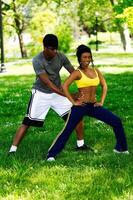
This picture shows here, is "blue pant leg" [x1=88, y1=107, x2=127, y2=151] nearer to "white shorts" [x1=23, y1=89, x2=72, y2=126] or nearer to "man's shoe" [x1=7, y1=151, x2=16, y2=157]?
"white shorts" [x1=23, y1=89, x2=72, y2=126]

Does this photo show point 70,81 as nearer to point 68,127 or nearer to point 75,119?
point 75,119

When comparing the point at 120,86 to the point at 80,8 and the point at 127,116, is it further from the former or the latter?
the point at 80,8

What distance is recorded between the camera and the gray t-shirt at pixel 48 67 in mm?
9641

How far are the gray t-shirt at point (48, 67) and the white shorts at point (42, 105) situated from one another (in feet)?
0.42

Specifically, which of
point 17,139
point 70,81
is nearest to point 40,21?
point 17,139

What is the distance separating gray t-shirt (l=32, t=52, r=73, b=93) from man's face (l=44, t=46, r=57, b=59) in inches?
6.4

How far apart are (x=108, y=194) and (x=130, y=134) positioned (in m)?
4.84

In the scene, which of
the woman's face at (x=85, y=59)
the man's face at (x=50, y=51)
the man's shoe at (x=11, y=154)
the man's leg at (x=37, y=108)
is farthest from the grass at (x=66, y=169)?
the man's face at (x=50, y=51)

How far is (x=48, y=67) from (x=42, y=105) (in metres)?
0.73

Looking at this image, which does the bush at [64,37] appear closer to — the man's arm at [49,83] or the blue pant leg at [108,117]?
the man's arm at [49,83]

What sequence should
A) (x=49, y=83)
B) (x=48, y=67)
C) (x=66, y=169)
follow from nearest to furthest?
(x=66, y=169)
(x=49, y=83)
(x=48, y=67)

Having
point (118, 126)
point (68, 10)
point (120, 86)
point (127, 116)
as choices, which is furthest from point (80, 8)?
point (118, 126)

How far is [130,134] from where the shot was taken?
459 inches

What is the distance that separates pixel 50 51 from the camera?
370 inches
